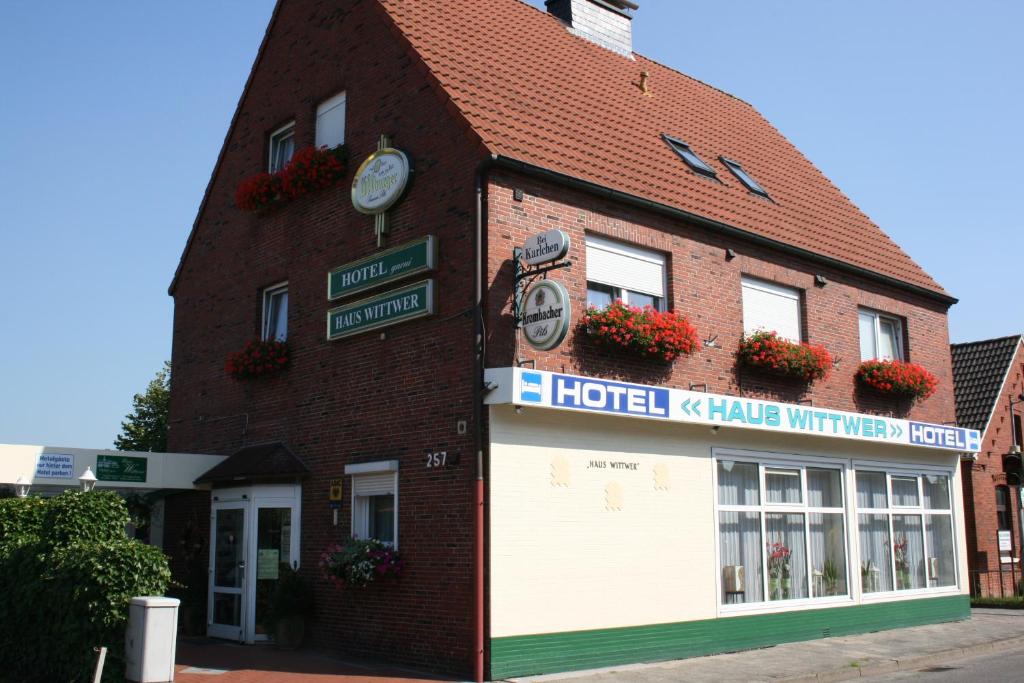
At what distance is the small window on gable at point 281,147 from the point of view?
16.9 metres

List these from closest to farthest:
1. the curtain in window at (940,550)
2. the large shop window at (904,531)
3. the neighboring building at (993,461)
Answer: the large shop window at (904,531) → the curtain in window at (940,550) → the neighboring building at (993,461)

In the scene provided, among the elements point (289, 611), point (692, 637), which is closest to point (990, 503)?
point (692, 637)

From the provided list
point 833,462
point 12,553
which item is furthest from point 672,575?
point 12,553

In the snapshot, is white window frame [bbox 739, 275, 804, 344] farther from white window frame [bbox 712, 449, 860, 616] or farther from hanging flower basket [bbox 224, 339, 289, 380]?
hanging flower basket [bbox 224, 339, 289, 380]

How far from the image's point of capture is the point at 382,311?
1324 cm

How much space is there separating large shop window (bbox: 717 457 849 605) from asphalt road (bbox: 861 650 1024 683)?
2460mm

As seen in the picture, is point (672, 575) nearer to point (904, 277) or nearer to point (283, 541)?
point (283, 541)

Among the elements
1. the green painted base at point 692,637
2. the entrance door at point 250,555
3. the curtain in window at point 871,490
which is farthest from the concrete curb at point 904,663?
the entrance door at point 250,555

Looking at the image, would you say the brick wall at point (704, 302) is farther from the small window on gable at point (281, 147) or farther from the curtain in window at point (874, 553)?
the small window on gable at point (281, 147)

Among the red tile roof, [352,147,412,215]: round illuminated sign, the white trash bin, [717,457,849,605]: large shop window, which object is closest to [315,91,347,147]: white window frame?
[352,147,412,215]: round illuminated sign

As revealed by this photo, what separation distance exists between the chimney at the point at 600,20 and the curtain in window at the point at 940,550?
36.3 ft

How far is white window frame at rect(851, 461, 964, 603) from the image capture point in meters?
16.9

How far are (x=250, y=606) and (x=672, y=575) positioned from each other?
621 cm

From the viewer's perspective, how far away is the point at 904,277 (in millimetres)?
18812
